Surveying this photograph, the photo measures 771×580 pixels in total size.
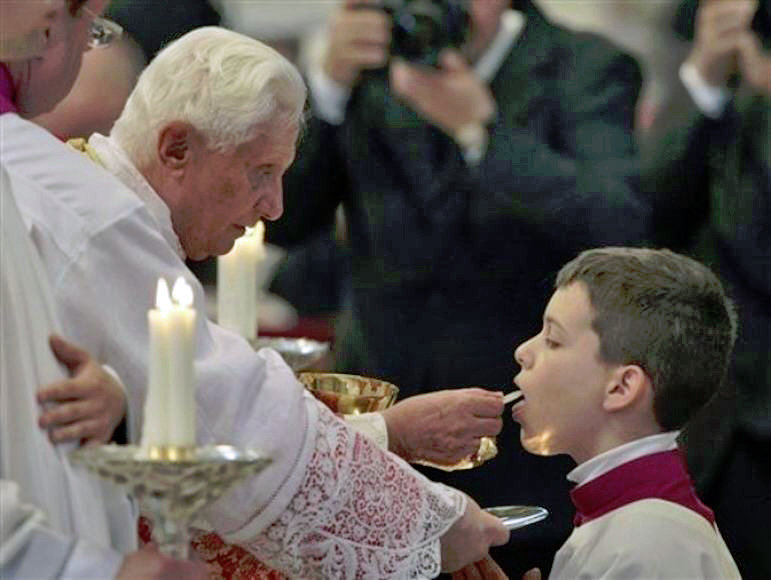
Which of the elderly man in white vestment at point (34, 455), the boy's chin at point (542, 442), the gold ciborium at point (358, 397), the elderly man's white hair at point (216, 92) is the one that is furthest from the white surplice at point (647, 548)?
the elderly man in white vestment at point (34, 455)

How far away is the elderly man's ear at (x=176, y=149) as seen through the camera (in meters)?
4.02

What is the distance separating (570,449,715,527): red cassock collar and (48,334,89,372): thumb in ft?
3.57

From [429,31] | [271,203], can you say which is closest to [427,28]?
[429,31]

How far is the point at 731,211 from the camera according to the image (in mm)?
7125

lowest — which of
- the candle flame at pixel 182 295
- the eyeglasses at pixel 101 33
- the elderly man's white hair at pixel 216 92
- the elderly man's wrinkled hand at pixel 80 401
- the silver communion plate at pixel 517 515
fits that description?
the silver communion plate at pixel 517 515

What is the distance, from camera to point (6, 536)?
323cm

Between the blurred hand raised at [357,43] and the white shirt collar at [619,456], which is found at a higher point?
the white shirt collar at [619,456]

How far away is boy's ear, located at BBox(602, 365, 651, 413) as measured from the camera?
4230 mm

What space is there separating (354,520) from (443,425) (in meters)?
0.41

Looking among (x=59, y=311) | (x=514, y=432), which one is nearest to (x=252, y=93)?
(x=59, y=311)

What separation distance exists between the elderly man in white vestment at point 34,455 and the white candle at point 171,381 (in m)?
0.22

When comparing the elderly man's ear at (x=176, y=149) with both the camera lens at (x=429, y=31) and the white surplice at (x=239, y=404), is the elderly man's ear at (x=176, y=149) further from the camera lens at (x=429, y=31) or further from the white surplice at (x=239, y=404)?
the camera lens at (x=429, y=31)

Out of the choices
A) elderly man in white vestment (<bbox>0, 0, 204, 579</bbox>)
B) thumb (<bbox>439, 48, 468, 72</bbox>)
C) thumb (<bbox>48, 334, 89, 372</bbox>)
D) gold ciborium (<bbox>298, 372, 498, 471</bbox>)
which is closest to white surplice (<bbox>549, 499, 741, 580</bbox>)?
gold ciborium (<bbox>298, 372, 498, 471</bbox>)

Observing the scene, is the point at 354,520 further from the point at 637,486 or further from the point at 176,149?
the point at 176,149
